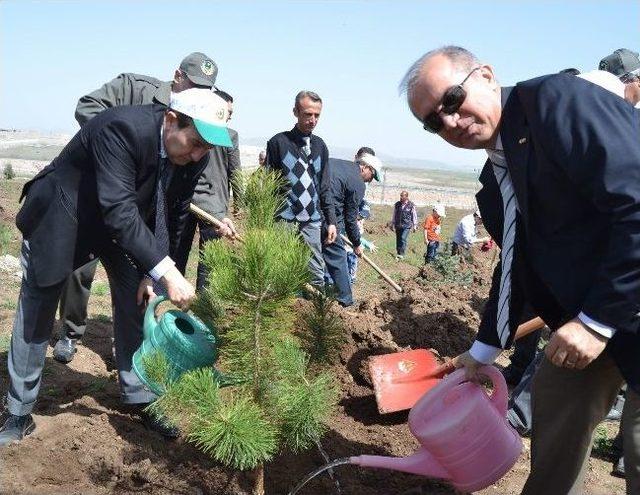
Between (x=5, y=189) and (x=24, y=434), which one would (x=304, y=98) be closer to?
(x=24, y=434)

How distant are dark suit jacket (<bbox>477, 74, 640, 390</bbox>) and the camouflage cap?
7.44 feet

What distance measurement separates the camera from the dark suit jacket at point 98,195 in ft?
8.26

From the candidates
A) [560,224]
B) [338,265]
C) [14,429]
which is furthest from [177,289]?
[338,265]

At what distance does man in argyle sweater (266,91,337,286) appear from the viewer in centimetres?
484

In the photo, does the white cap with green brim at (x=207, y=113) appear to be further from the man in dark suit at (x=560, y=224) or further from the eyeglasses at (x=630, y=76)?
the eyeglasses at (x=630, y=76)

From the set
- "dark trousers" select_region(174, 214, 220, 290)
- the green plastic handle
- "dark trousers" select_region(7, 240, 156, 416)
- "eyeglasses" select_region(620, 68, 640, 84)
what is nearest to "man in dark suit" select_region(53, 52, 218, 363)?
"dark trousers" select_region(174, 214, 220, 290)

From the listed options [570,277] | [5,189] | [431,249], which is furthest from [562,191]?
[5,189]

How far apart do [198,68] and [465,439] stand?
106 inches

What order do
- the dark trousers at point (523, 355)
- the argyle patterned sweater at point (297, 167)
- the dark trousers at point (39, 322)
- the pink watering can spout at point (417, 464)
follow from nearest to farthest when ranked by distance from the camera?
the pink watering can spout at point (417, 464)
the dark trousers at point (39, 322)
the dark trousers at point (523, 355)
the argyle patterned sweater at point (297, 167)

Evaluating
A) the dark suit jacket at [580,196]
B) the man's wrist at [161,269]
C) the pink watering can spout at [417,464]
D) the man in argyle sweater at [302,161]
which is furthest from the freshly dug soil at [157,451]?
the dark suit jacket at [580,196]

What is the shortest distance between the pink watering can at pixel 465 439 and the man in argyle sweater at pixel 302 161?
256 centimetres

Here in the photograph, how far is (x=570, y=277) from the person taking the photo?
6.05 ft

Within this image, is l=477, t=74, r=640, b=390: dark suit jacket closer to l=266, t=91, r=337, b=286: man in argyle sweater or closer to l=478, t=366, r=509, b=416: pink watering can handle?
l=478, t=366, r=509, b=416: pink watering can handle

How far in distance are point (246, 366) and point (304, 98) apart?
9.98ft
